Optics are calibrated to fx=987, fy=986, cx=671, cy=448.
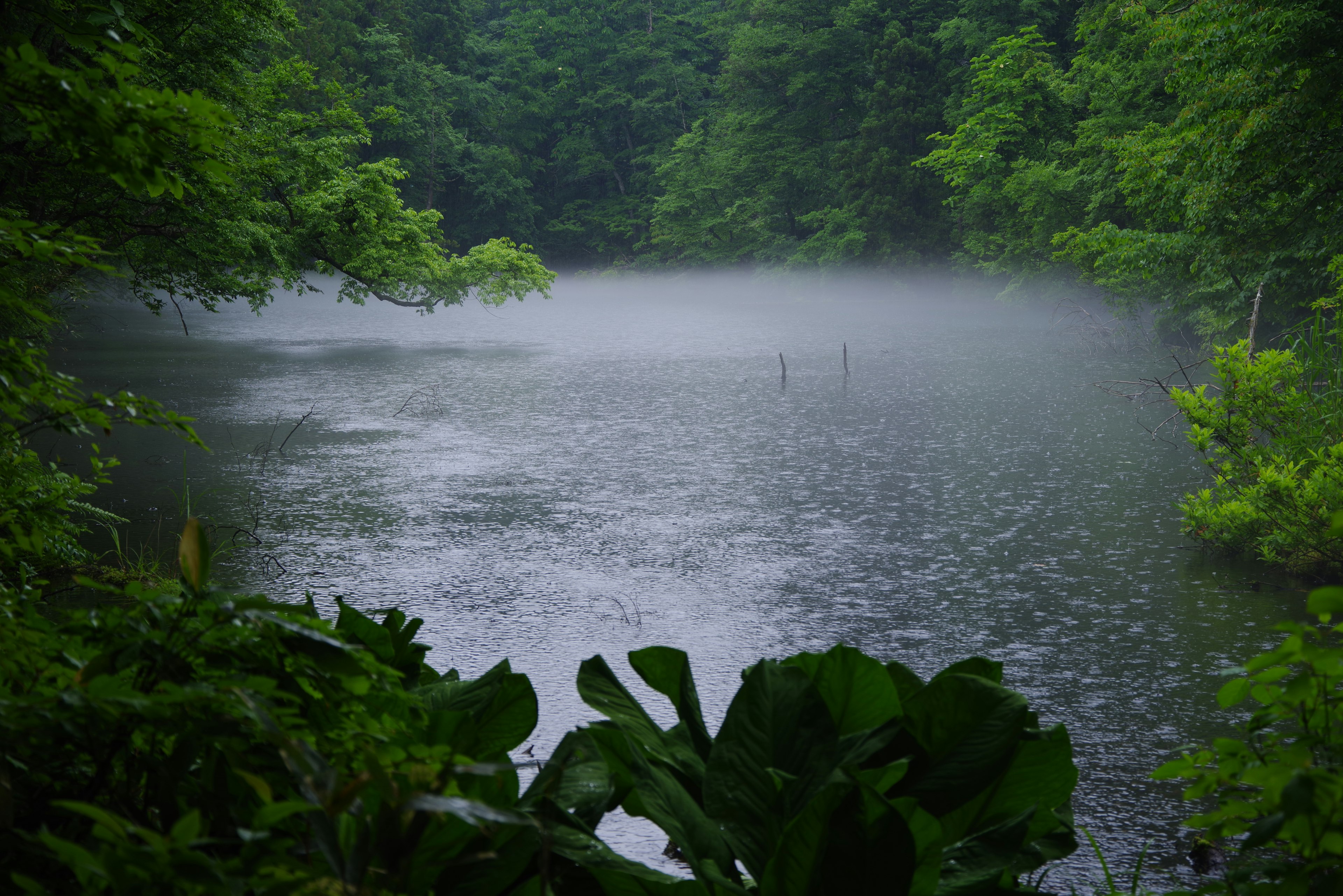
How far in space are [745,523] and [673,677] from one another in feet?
17.0

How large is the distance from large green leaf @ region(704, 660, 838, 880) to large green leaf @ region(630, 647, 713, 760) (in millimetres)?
139

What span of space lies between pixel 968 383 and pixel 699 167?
90.3 feet

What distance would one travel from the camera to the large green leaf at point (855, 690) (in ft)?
5.00

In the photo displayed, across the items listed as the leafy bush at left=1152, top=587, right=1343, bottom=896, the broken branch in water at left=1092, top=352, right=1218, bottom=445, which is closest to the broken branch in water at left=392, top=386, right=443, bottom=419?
the broken branch in water at left=1092, top=352, right=1218, bottom=445

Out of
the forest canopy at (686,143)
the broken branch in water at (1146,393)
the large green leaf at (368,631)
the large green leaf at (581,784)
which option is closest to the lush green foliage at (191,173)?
the forest canopy at (686,143)

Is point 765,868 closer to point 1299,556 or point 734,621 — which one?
point 734,621

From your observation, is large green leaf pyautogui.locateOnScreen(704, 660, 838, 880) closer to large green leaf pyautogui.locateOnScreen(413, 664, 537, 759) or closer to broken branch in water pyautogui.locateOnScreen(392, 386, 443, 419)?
large green leaf pyautogui.locateOnScreen(413, 664, 537, 759)

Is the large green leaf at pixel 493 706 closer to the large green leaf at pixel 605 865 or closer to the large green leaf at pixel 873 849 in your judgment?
the large green leaf at pixel 605 865

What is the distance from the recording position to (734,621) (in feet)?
16.4

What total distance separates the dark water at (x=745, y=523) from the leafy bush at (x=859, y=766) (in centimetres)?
163

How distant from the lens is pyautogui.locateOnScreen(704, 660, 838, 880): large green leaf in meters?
1.46

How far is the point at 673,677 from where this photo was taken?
5.44ft

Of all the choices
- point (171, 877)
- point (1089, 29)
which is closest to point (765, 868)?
point (171, 877)

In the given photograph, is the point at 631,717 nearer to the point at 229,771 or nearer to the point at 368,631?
the point at 368,631
